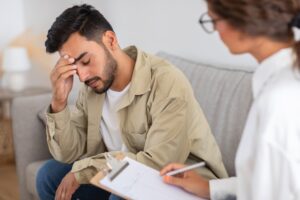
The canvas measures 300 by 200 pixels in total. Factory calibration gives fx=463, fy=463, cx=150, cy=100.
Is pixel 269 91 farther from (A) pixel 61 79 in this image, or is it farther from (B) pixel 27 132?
(B) pixel 27 132

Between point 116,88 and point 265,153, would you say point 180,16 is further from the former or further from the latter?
point 265,153

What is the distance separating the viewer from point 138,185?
3.80 ft

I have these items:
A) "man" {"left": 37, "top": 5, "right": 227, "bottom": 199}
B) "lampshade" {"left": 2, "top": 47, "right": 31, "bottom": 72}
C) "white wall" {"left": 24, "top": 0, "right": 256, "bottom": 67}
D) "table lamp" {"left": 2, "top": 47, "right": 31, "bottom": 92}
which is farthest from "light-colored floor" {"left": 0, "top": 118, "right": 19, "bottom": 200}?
"man" {"left": 37, "top": 5, "right": 227, "bottom": 199}

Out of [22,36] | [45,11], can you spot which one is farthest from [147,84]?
[22,36]

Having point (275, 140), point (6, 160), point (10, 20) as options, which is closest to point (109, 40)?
point (275, 140)

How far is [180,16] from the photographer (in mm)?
2330

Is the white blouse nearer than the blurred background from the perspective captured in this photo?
Yes

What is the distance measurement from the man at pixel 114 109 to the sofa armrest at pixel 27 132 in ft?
1.57

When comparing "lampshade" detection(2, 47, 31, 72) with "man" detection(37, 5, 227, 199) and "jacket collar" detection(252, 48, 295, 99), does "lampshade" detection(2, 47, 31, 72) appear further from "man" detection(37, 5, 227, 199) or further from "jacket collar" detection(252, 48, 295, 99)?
"jacket collar" detection(252, 48, 295, 99)

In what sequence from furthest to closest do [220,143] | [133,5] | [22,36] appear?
[22,36] < [133,5] < [220,143]

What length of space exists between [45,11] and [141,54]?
6.52 ft

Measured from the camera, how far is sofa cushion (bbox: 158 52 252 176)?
1764 millimetres

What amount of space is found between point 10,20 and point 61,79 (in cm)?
226

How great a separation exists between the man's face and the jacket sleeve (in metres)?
0.19
